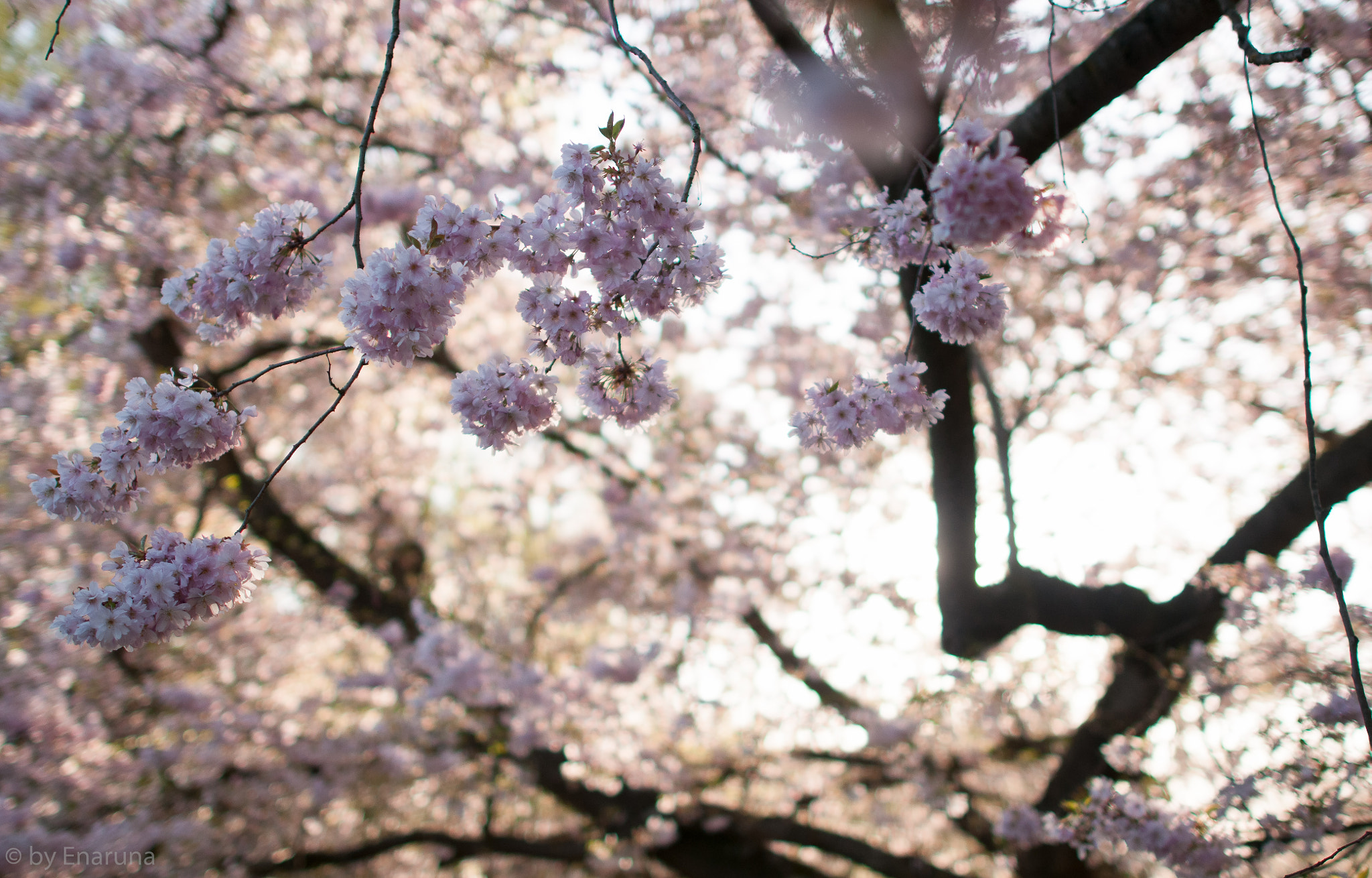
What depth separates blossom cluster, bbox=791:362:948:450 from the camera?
84.4 inches

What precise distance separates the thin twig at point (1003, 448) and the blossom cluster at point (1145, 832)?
1.34m

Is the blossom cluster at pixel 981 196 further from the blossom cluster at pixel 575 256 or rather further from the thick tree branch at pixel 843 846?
the thick tree branch at pixel 843 846

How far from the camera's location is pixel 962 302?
1884 mm

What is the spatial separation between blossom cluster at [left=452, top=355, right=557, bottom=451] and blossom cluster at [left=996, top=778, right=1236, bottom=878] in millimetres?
3744

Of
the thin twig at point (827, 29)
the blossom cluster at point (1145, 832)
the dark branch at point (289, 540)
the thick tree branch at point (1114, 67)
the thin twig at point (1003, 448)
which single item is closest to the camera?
the thick tree branch at point (1114, 67)

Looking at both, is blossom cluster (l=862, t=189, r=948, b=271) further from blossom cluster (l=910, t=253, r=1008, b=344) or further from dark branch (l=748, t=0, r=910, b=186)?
dark branch (l=748, t=0, r=910, b=186)

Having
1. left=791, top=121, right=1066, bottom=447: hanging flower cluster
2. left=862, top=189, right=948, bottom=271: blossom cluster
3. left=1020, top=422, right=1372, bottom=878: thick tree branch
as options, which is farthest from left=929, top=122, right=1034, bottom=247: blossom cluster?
left=1020, top=422, right=1372, bottom=878: thick tree branch

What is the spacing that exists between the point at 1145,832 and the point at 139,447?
4724 millimetres

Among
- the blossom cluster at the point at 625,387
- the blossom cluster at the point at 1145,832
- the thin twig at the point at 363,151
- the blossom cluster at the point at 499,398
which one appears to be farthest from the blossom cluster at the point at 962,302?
the blossom cluster at the point at 1145,832

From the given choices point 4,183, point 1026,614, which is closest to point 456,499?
point 4,183

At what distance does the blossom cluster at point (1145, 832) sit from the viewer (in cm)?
338

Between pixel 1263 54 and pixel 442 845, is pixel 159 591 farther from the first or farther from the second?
pixel 442 845

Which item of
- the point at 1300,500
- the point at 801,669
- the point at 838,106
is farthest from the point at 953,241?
the point at 801,669

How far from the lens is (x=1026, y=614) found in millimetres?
4066
